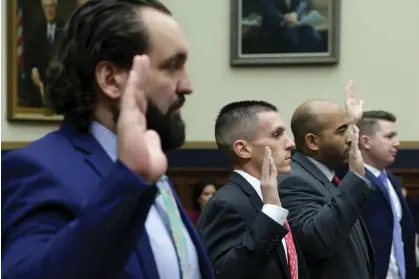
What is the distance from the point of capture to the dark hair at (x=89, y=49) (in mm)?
1390

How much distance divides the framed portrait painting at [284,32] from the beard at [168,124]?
549cm

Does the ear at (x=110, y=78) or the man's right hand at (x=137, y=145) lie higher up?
the ear at (x=110, y=78)

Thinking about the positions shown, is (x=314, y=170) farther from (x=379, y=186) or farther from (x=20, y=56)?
(x=20, y=56)

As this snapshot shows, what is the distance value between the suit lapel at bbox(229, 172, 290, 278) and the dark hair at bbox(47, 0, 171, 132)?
4.90 ft

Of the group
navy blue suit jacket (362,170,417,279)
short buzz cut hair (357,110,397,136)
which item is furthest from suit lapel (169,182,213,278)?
short buzz cut hair (357,110,397,136)

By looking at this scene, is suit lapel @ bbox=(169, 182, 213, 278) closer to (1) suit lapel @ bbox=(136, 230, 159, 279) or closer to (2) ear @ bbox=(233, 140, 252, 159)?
(1) suit lapel @ bbox=(136, 230, 159, 279)

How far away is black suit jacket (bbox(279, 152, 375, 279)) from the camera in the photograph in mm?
3084

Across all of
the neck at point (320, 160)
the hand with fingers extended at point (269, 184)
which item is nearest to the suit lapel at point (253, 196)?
the hand with fingers extended at point (269, 184)

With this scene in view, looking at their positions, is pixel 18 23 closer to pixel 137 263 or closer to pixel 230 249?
pixel 230 249

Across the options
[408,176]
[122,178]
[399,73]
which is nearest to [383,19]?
[399,73]

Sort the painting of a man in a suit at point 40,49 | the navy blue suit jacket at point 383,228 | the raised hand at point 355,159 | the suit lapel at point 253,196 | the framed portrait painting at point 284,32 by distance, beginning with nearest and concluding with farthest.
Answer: the suit lapel at point 253,196, the raised hand at point 355,159, the navy blue suit jacket at point 383,228, the painting of a man in a suit at point 40,49, the framed portrait painting at point 284,32

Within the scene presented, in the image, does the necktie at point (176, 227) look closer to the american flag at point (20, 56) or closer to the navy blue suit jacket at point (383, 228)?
the navy blue suit jacket at point (383, 228)

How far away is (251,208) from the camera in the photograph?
2.81 meters

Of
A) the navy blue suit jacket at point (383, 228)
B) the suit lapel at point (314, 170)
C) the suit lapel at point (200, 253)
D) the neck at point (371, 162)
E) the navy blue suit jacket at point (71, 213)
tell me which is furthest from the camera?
the neck at point (371, 162)
